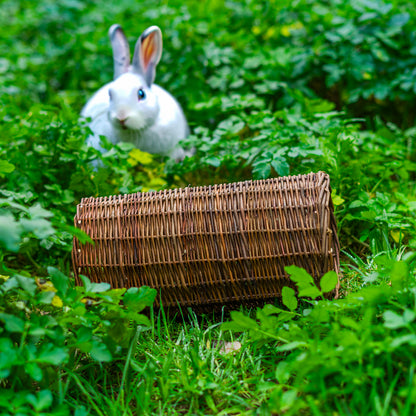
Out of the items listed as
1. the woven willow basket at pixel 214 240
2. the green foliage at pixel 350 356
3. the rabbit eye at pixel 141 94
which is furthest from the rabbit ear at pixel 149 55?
the green foliage at pixel 350 356

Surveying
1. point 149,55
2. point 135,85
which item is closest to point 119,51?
point 149,55

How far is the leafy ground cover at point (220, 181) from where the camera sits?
140 cm

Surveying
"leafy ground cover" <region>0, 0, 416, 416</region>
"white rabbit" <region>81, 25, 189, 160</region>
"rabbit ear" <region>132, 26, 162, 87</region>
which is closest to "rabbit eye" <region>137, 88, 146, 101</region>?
"white rabbit" <region>81, 25, 189, 160</region>

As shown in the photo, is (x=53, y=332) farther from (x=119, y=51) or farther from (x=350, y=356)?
(x=119, y=51)

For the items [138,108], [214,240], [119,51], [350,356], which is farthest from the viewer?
[119,51]

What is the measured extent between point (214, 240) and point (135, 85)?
1.23 metres

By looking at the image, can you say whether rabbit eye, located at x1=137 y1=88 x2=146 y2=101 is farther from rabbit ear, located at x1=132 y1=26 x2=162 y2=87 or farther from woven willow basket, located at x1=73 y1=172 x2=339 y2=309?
woven willow basket, located at x1=73 y1=172 x2=339 y2=309

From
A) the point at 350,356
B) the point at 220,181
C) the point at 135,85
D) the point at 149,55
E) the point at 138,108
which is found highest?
the point at 149,55

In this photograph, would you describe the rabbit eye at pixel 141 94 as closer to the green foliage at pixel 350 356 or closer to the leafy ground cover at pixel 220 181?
the leafy ground cover at pixel 220 181

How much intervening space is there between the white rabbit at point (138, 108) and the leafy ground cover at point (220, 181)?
0.14m

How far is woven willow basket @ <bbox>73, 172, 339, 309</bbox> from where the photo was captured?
68.7 inches

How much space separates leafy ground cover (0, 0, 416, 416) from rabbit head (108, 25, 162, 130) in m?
0.20

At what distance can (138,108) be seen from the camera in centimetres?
260

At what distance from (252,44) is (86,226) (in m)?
2.25
